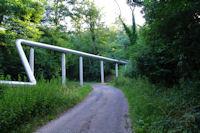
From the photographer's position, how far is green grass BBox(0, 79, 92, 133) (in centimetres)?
407

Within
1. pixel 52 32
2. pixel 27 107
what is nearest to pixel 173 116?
pixel 27 107

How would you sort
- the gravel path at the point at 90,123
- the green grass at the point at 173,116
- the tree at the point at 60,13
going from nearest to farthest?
the green grass at the point at 173,116 → the gravel path at the point at 90,123 → the tree at the point at 60,13

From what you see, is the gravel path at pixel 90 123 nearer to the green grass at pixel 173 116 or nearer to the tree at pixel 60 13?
the green grass at pixel 173 116

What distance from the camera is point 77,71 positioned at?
2919cm

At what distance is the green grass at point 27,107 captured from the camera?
4067 mm


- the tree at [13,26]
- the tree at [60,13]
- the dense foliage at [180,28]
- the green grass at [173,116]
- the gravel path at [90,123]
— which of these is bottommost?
the gravel path at [90,123]

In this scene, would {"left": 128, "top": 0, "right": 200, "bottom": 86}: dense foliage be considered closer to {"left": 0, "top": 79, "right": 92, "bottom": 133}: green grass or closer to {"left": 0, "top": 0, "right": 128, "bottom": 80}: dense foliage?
{"left": 0, "top": 79, "right": 92, "bottom": 133}: green grass

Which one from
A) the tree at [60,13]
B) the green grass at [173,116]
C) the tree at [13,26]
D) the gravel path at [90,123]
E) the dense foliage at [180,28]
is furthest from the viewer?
the tree at [60,13]

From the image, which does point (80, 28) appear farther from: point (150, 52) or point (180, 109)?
point (180, 109)

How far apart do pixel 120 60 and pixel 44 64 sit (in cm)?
1234

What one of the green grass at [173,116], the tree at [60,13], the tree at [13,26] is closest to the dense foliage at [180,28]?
the green grass at [173,116]

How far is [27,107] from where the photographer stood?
466 cm

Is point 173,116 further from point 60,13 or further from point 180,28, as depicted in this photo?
point 60,13

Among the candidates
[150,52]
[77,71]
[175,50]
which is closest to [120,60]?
[77,71]
